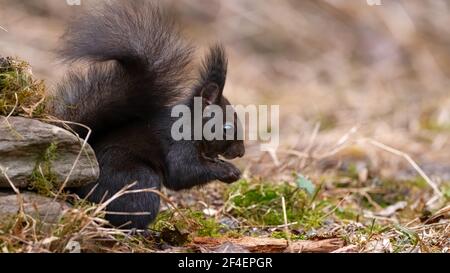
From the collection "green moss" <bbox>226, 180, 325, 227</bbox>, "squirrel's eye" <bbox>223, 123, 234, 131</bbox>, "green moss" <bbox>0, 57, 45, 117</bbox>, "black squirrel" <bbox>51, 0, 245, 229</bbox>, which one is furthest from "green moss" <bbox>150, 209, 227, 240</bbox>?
"green moss" <bbox>0, 57, 45, 117</bbox>

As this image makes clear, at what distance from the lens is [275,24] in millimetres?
10891

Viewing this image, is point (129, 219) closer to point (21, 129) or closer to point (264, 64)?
point (21, 129)

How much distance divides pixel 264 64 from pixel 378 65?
1.56m

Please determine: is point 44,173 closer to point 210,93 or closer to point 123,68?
point 123,68

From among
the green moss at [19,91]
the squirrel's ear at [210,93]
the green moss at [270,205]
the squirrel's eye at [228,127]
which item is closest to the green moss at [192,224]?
the green moss at [270,205]

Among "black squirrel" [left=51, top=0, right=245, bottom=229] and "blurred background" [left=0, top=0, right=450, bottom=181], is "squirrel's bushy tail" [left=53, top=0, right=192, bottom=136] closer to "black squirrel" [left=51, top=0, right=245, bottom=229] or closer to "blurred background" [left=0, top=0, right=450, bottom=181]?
"black squirrel" [left=51, top=0, right=245, bottom=229]

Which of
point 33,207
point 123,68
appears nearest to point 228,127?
point 123,68

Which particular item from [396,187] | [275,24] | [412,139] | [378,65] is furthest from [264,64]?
[396,187]

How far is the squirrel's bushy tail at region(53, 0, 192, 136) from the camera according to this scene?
345cm

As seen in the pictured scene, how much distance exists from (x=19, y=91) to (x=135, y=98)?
23.3 inches

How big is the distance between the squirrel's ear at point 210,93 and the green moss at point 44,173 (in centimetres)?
102

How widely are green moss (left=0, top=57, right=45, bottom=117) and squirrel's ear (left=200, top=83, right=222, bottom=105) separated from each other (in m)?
0.87

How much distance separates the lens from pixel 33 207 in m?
3.02
